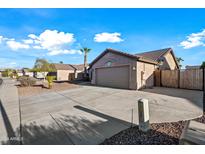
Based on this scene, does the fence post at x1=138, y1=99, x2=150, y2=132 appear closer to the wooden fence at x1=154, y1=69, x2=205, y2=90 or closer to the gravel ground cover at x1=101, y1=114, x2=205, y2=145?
the gravel ground cover at x1=101, y1=114, x2=205, y2=145

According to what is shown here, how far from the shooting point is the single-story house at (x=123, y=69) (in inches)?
458

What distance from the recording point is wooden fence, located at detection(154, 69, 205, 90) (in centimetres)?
1084

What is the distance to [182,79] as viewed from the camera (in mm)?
11945

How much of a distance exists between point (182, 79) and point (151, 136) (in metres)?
11.0

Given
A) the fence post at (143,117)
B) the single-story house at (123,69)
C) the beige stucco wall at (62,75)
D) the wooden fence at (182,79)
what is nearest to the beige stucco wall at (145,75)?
the single-story house at (123,69)

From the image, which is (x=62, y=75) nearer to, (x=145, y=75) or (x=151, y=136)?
(x=145, y=75)

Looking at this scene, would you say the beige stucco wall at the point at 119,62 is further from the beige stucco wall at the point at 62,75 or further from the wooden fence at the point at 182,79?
the beige stucco wall at the point at 62,75

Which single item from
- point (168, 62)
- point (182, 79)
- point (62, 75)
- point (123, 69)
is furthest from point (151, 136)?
point (62, 75)

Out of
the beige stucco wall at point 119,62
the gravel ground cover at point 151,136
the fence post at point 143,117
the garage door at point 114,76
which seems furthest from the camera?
the garage door at point 114,76

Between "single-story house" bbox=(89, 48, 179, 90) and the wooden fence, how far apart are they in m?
0.96

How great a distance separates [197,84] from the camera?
36.1ft

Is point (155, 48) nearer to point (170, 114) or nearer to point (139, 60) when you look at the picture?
point (139, 60)

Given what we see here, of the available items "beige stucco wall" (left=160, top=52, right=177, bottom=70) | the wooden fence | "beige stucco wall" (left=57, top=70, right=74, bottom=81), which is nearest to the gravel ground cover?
the wooden fence

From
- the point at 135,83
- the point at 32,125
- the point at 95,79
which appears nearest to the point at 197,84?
the point at 135,83
